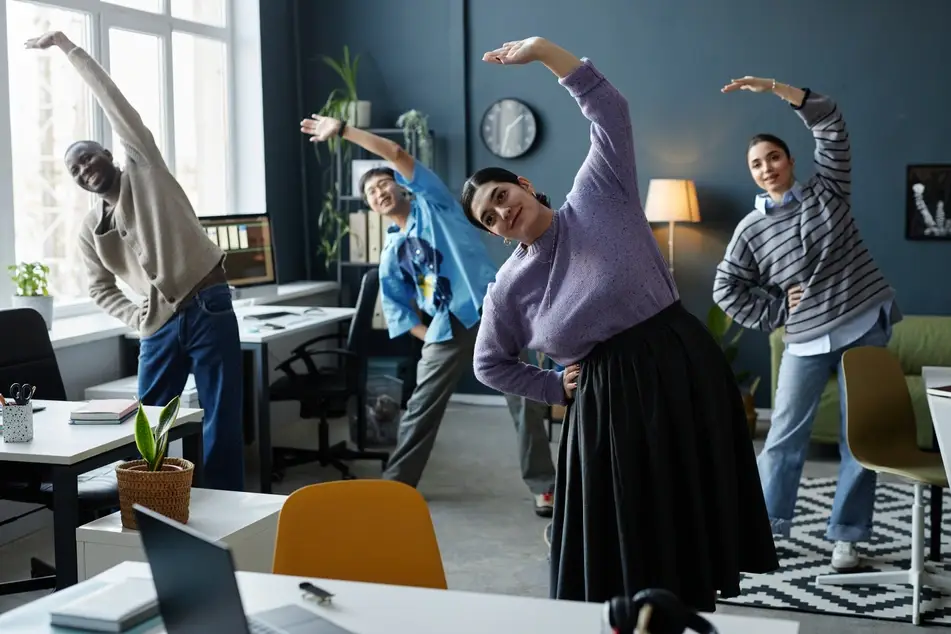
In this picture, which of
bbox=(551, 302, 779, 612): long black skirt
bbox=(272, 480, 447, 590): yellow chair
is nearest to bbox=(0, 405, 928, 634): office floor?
bbox=(551, 302, 779, 612): long black skirt

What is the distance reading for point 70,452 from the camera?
306cm

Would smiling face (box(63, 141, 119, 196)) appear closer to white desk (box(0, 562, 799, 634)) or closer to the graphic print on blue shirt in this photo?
the graphic print on blue shirt

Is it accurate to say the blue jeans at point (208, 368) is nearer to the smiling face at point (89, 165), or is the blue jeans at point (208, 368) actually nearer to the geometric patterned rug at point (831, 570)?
the smiling face at point (89, 165)

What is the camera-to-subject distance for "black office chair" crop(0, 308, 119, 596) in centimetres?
353

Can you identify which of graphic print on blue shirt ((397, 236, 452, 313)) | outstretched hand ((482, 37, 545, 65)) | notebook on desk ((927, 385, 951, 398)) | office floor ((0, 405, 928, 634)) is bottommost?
office floor ((0, 405, 928, 634))

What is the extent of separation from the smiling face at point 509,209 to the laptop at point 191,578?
1.13 meters

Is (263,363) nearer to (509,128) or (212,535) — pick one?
(212,535)

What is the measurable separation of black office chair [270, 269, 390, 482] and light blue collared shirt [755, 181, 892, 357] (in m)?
2.04

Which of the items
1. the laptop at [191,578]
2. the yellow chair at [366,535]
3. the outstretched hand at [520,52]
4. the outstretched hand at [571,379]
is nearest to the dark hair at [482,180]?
the outstretched hand at [520,52]

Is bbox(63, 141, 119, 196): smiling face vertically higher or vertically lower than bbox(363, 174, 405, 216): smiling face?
higher

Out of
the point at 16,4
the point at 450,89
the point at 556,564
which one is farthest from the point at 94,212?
the point at 450,89

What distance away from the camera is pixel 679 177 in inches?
266

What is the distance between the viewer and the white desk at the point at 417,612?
175cm

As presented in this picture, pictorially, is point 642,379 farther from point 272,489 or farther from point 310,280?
point 310,280
